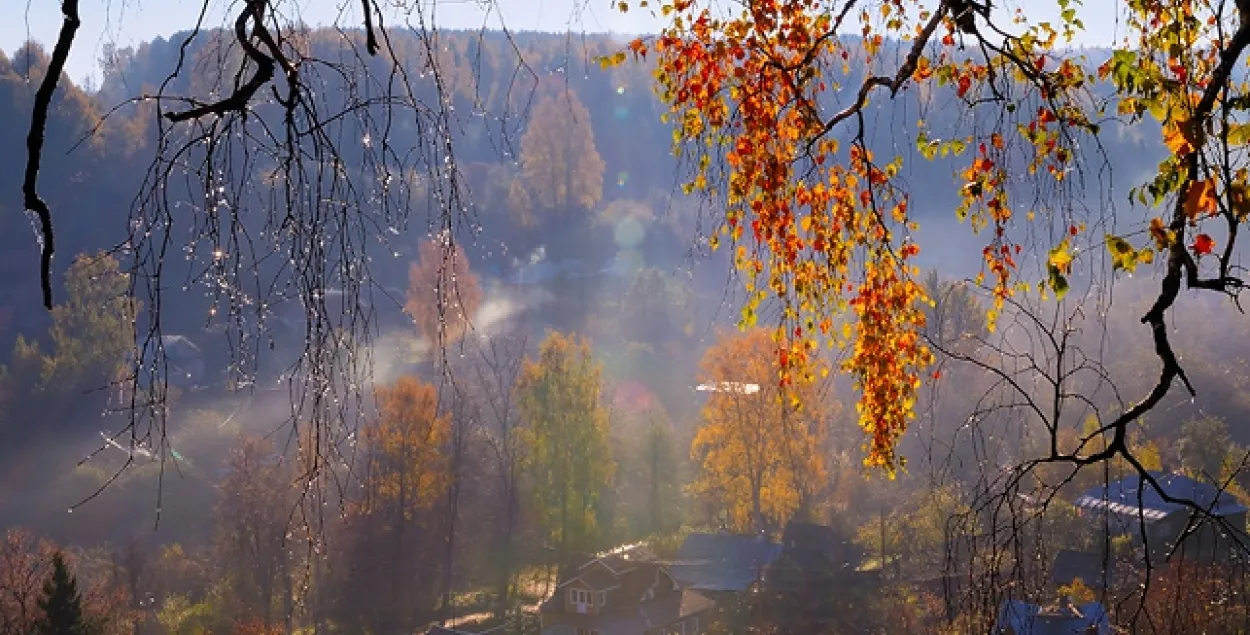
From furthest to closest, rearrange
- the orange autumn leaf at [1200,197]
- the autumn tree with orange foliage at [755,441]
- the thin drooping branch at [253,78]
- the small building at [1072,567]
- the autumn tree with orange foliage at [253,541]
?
the autumn tree with orange foliage at [755,441], the autumn tree with orange foliage at [253,541], the small building at [1072,567], the orange autumn leaf at [1200,197], the thin drooping branch at [253,78]

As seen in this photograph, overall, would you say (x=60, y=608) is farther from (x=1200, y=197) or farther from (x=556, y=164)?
(x=556, y=164)

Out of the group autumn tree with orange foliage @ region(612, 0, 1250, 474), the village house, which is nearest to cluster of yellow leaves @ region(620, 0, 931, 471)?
autumn tree with orange foliage @ region(612, 0, 1250, 474)

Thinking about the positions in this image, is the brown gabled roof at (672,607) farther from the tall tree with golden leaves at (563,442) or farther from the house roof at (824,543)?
A: the tall tree with golden leaves at (563,442)

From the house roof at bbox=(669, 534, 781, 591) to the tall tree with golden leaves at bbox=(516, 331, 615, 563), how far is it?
3858mm

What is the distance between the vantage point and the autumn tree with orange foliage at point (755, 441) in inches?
1079

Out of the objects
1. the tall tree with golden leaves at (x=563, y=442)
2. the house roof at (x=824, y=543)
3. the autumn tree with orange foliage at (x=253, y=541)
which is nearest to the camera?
the autumn tree with orange foliage at (x=253, y=541)

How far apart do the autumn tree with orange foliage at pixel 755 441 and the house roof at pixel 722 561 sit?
7.35ft

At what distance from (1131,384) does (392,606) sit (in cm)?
2394

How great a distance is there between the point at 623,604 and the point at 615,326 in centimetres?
2702

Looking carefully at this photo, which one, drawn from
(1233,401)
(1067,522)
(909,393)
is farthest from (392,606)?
(1233,401)

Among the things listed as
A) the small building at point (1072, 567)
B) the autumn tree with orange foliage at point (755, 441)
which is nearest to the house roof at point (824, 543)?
the autumn tree with orange foliage at point (755, 441)

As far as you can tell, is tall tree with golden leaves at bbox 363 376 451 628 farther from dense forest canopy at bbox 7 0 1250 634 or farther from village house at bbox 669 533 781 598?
village house at bbox 669 533 781 598

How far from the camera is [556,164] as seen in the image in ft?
163

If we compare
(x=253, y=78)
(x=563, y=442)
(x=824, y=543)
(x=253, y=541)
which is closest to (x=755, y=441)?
(x=824, y=543)
